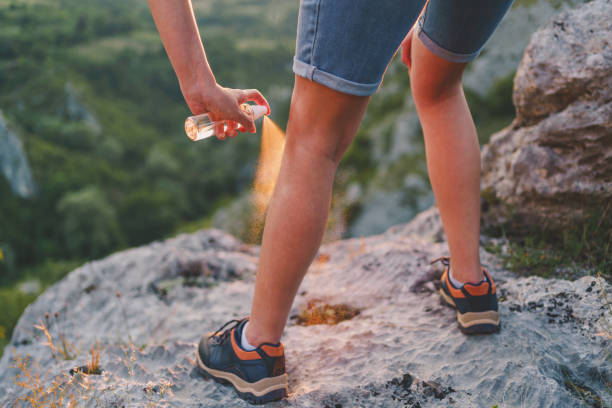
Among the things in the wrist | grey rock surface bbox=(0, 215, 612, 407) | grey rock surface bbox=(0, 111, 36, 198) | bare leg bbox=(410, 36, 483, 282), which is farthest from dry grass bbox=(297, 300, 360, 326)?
grey rock surface bbox=(0, 111, 36, 198)

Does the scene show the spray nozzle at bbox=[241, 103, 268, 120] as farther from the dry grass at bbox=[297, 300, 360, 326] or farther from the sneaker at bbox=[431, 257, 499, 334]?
the dry grass at bbox=[297, 300, 360, 326]

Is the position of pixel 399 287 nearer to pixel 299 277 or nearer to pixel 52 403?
pixel 299 277

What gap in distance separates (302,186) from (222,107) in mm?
428

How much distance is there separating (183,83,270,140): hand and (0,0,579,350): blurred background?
15.3ft

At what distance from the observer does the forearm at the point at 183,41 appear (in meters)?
1.44

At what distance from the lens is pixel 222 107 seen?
1.53 meters

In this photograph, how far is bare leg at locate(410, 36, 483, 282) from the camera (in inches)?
75.7

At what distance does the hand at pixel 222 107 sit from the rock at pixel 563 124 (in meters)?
2.41

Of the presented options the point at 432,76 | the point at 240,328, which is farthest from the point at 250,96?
the point at 240,328

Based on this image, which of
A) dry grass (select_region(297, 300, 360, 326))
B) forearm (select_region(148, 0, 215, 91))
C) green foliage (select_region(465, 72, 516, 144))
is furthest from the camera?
green foliage (select_region(465, 72, 516, 144))

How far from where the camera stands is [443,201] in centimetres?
204

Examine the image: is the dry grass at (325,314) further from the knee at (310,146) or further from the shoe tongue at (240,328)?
the knee at (310,146)

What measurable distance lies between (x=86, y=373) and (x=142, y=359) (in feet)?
1.02

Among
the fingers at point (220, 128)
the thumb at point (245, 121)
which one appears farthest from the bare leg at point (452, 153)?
the fingers at point (220, 128)
